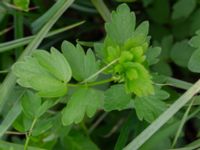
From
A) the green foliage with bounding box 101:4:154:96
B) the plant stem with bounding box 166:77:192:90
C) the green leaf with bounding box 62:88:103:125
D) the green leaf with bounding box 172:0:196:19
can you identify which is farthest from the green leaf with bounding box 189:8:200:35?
the green leaf with bounding box 62:88:103:125

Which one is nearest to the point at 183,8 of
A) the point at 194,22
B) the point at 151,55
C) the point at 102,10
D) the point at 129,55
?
the point at 194,22

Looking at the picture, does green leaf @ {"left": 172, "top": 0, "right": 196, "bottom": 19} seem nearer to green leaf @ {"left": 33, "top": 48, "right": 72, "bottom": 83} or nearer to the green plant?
the green plant

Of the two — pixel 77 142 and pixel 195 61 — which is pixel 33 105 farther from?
pixel 195 61

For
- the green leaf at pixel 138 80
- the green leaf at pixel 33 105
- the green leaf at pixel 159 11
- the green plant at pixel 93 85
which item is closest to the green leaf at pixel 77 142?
the green plant at pixel 93 85

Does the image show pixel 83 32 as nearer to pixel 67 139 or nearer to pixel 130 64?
pixel 67 139

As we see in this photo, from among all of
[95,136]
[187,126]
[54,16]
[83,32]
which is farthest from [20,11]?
[187,126]

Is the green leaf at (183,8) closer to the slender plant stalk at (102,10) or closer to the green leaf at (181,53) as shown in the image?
the green leaf at (181,53)
